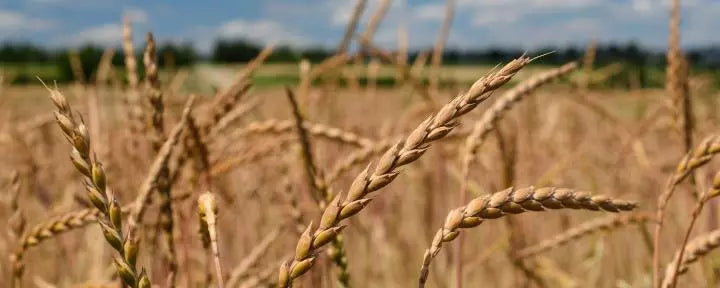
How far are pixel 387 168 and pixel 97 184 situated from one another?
0.60 ft

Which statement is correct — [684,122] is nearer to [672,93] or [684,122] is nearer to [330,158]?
[672,93]

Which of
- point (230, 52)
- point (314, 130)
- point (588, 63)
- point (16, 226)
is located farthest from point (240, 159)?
point (230, 52)

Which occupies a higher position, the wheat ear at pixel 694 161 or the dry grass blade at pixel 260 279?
the wheat ear at pixel 694 161

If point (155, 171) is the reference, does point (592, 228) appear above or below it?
below

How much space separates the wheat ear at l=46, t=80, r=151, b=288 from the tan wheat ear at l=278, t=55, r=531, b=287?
4.3 inches

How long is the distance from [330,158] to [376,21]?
161 cm

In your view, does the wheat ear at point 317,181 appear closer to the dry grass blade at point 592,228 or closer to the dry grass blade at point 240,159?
the dry grass blade at point 240,159

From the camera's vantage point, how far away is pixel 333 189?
1.51 meters

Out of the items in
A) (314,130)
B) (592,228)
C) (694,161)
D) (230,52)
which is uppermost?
(230,52)

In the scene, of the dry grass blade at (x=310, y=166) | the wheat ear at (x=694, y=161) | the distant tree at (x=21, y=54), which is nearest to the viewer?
the wheat ear at (x=694, y=161)

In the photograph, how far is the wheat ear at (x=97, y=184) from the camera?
0.45 m

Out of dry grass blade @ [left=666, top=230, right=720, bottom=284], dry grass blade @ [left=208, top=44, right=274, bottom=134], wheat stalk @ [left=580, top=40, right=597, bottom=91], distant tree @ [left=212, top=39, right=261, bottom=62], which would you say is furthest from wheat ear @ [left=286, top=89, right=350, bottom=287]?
distant tree @ [left=212, top=39, right=261, bottom=62]

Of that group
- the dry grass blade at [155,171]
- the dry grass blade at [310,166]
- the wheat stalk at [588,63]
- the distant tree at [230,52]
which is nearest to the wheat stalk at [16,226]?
the dry grass blade at [155,171]

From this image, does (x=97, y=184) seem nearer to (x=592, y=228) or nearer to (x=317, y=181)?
(x=317, y=181)
